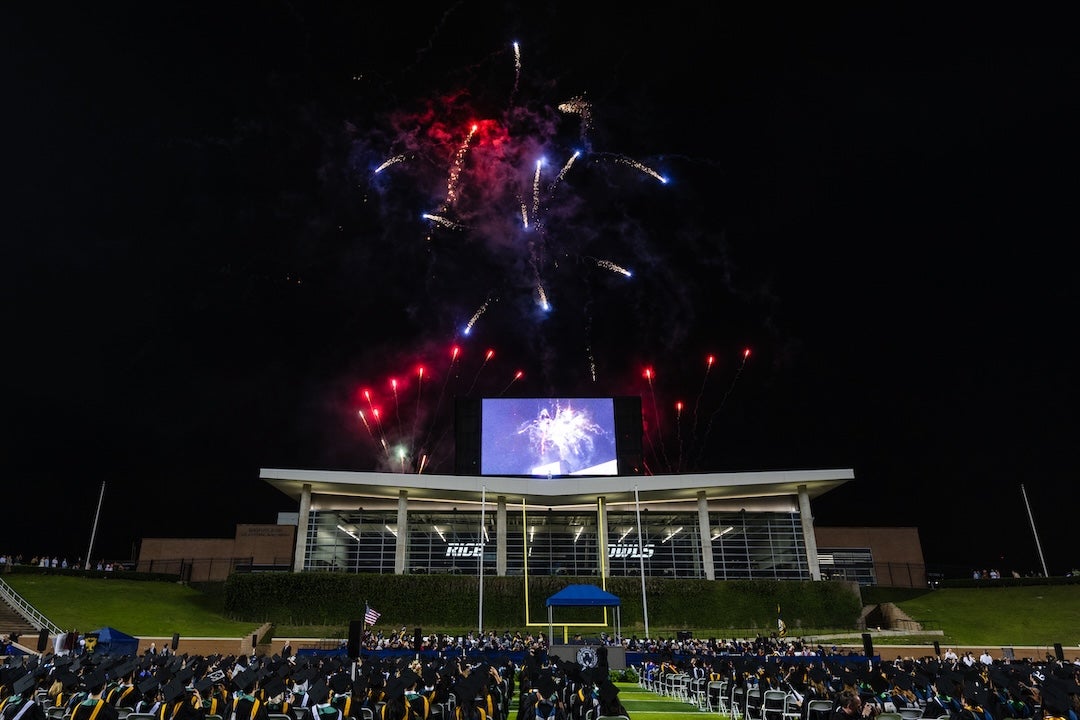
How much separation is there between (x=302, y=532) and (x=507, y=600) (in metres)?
15.3

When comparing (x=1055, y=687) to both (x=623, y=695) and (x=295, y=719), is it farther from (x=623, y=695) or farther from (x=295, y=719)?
(x=295, y=719)

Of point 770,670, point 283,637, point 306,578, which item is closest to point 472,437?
point 306,578

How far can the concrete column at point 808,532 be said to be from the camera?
49.7 meters

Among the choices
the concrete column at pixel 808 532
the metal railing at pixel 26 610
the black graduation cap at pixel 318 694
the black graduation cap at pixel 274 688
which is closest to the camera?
the black graduation cap at pixel 318 694

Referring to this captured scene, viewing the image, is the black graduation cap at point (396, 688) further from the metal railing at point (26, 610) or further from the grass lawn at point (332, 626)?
the metal railing at point (26, 610)

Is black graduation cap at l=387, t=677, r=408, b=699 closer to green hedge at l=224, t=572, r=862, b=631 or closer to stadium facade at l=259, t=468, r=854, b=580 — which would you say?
green hedge at l=224, t=572, r=862, b=631

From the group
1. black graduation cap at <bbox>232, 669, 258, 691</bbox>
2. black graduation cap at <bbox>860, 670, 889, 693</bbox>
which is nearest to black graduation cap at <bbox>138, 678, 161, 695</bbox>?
black graduation cap at <bbox>232, 669, 258, 691</bbox>

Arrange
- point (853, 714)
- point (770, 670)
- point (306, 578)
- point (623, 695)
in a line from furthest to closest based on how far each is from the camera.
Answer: point (306, 578), point (623, 695), point (770, 670), point (853, 714)

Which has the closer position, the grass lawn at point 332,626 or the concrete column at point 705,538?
the grass lawn at point 332,626

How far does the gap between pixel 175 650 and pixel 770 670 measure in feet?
81.7

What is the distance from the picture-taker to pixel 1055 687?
45.6 feet

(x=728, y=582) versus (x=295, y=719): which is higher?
(x=728, y=582)

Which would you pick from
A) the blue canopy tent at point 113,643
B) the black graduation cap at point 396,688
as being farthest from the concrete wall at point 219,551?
the black graduation cap at point 396,688

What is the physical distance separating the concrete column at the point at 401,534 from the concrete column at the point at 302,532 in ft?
20.3
